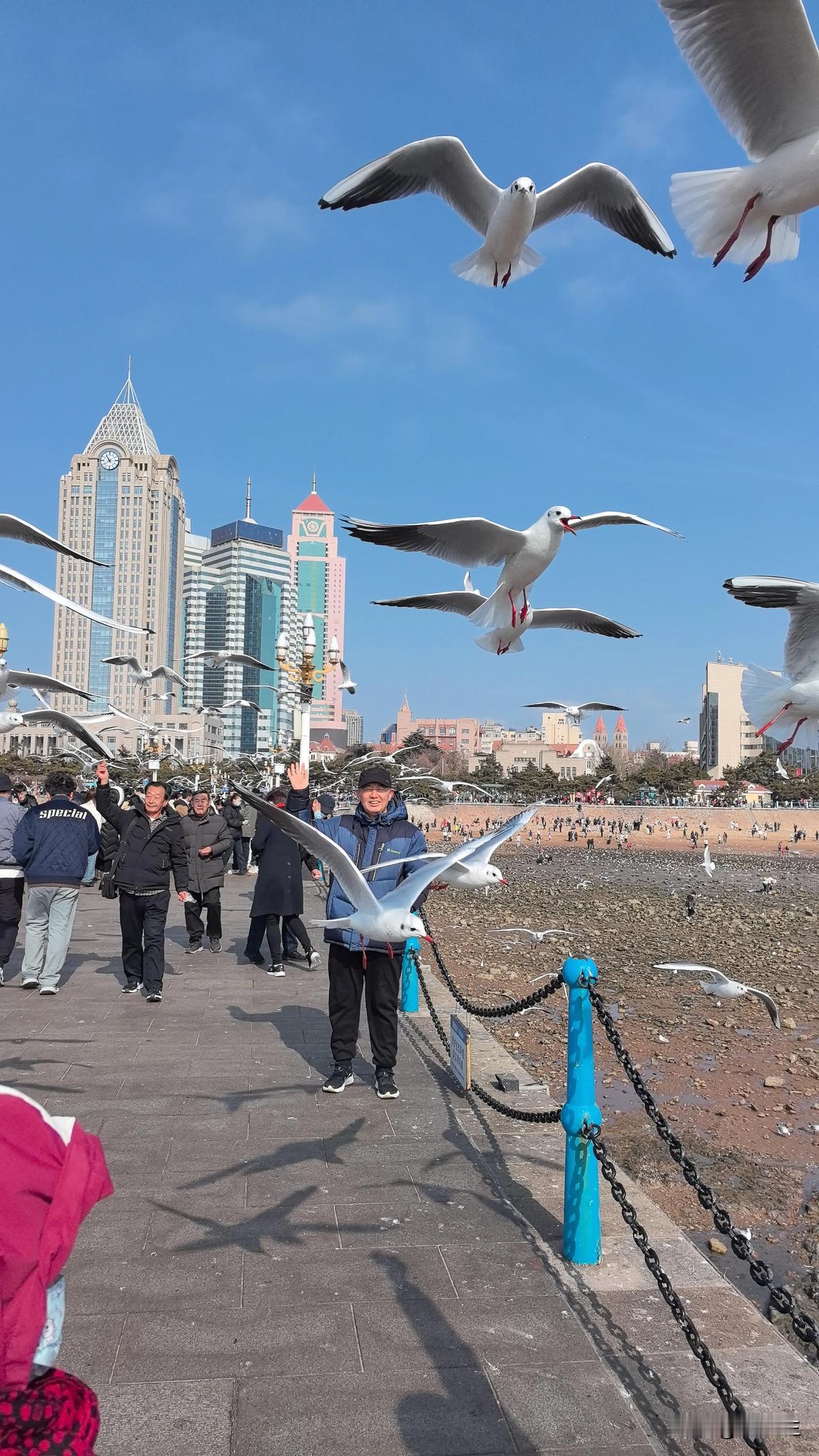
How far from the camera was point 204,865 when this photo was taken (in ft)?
33.5

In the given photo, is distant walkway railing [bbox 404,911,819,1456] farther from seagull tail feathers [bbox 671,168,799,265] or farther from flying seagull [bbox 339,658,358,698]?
flying seagull [bbox 339,658,358,698]

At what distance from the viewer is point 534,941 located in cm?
1762

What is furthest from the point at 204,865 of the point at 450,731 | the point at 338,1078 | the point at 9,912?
the point at 450,731

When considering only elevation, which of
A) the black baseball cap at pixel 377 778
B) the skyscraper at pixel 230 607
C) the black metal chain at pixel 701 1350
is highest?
the skyscraper at pixel 230 607

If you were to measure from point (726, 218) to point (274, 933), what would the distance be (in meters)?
7.84

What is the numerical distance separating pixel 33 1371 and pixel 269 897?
25.5ft

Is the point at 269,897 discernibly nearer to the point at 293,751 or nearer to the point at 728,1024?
the point at 728,1024

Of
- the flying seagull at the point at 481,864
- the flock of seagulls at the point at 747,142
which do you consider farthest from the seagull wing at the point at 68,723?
the flock of seagulls at the point at 747,142

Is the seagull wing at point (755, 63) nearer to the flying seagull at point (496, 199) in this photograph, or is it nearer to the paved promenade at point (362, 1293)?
the flying seagull at point (496, 199)

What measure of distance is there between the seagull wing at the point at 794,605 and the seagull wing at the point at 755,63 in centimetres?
129

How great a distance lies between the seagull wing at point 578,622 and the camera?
514 centimetres

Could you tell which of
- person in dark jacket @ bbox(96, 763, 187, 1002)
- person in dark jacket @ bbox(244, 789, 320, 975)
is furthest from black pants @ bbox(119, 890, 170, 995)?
person in dark jacket @ bbox(244, 789, 320, 975)

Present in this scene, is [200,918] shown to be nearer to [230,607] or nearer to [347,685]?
[347,685]

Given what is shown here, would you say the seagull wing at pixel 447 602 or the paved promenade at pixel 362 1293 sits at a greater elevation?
the seagull wing at pixel 447 602
